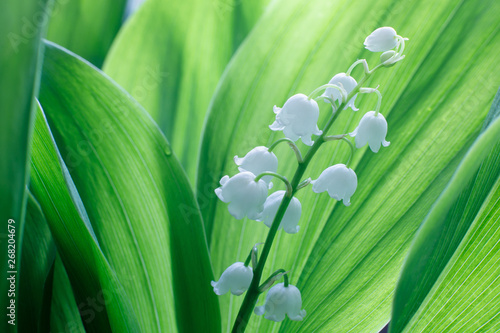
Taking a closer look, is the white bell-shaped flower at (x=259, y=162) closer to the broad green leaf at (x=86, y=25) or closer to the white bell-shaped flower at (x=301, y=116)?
the white bell-shaped flower at (x=301, y=116)

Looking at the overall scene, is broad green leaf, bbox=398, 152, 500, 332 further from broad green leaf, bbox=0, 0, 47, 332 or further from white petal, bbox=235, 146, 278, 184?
broad green leaf, bbox=0, 0, 47, 332

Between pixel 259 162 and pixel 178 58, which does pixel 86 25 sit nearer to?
pixel 178 58

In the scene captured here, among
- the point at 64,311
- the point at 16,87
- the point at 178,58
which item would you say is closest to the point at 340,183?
the point at 16,87

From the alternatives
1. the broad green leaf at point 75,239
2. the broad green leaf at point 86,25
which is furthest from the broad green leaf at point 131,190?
the broad green leaf at point 86,25

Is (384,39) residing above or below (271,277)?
above

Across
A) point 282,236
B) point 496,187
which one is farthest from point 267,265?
point 496,187
